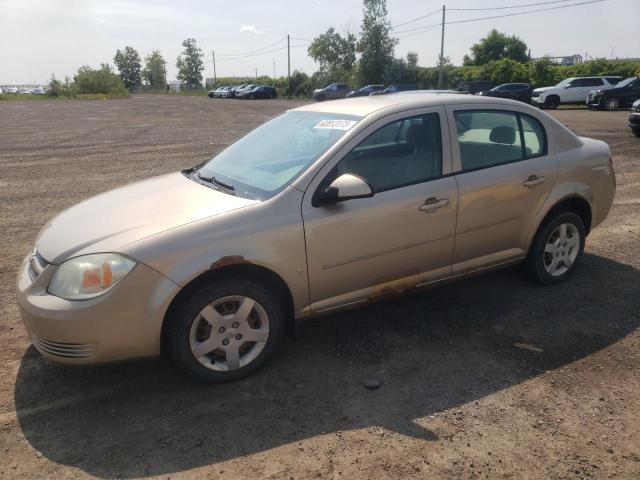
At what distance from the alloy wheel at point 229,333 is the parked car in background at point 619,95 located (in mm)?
27204

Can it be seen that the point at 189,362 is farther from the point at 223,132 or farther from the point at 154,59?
the point at 154,59

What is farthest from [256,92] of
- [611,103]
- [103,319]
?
[103,319]

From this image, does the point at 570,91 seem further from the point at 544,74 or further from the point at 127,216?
the point at 127,216

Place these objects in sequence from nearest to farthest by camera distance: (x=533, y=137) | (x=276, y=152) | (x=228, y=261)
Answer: (x=228, y=261)
(x=276, y=152)
(x=533, y=137)

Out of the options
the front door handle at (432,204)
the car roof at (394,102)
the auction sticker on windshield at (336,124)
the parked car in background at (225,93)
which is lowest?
the front door handle at (432,204)

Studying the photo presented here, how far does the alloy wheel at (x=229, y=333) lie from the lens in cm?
314

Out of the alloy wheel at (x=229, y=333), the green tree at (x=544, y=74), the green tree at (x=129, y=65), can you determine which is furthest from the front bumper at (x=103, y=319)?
the green tree at (x=129, y=65)

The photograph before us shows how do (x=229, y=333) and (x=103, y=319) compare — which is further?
(x=229, y=333)

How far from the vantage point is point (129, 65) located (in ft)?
400

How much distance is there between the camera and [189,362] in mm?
3137

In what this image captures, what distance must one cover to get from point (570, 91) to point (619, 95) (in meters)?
3.83

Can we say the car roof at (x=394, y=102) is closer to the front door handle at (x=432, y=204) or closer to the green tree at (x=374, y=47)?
the front door handle at (x=432, y=204)

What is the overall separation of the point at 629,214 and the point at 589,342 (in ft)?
13.0

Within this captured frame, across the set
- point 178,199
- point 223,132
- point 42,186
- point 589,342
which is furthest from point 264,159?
point 223,132
